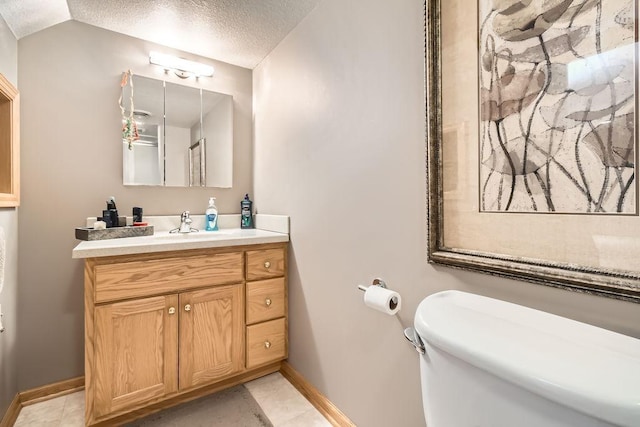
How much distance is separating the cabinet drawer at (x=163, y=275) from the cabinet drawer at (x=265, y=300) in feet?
0.41

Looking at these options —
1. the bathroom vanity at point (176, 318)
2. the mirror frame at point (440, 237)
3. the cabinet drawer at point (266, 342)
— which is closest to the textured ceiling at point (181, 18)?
the mirror frame at point (440, 237)

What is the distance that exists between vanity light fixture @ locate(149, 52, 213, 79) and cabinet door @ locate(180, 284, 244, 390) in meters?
1.42

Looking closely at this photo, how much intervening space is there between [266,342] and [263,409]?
327mm

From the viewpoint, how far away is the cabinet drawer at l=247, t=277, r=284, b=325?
5.51 feet

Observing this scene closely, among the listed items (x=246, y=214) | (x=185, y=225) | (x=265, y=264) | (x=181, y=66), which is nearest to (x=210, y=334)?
(x=265, y=264)

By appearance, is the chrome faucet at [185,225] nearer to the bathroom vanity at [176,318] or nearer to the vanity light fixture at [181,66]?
the bathroom vanity at [176,318]

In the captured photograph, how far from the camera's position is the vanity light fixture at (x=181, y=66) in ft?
6.12

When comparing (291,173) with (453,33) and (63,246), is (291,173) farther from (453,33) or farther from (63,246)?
(63,246)

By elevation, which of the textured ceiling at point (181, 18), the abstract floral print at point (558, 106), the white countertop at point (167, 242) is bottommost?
the white countertop at point (167, 242)

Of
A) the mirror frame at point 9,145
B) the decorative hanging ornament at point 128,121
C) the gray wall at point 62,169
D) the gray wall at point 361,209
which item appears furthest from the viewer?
the decorative hanging ornament at point 128,121

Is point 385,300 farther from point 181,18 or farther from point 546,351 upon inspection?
point 181,18

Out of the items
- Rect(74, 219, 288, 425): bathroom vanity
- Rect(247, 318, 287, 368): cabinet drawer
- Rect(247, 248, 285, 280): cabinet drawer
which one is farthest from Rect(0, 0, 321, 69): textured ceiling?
Rect(247, 318, 287, 368): cabinet drawer

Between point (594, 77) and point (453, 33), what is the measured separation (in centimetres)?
41

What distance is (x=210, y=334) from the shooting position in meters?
1.56
